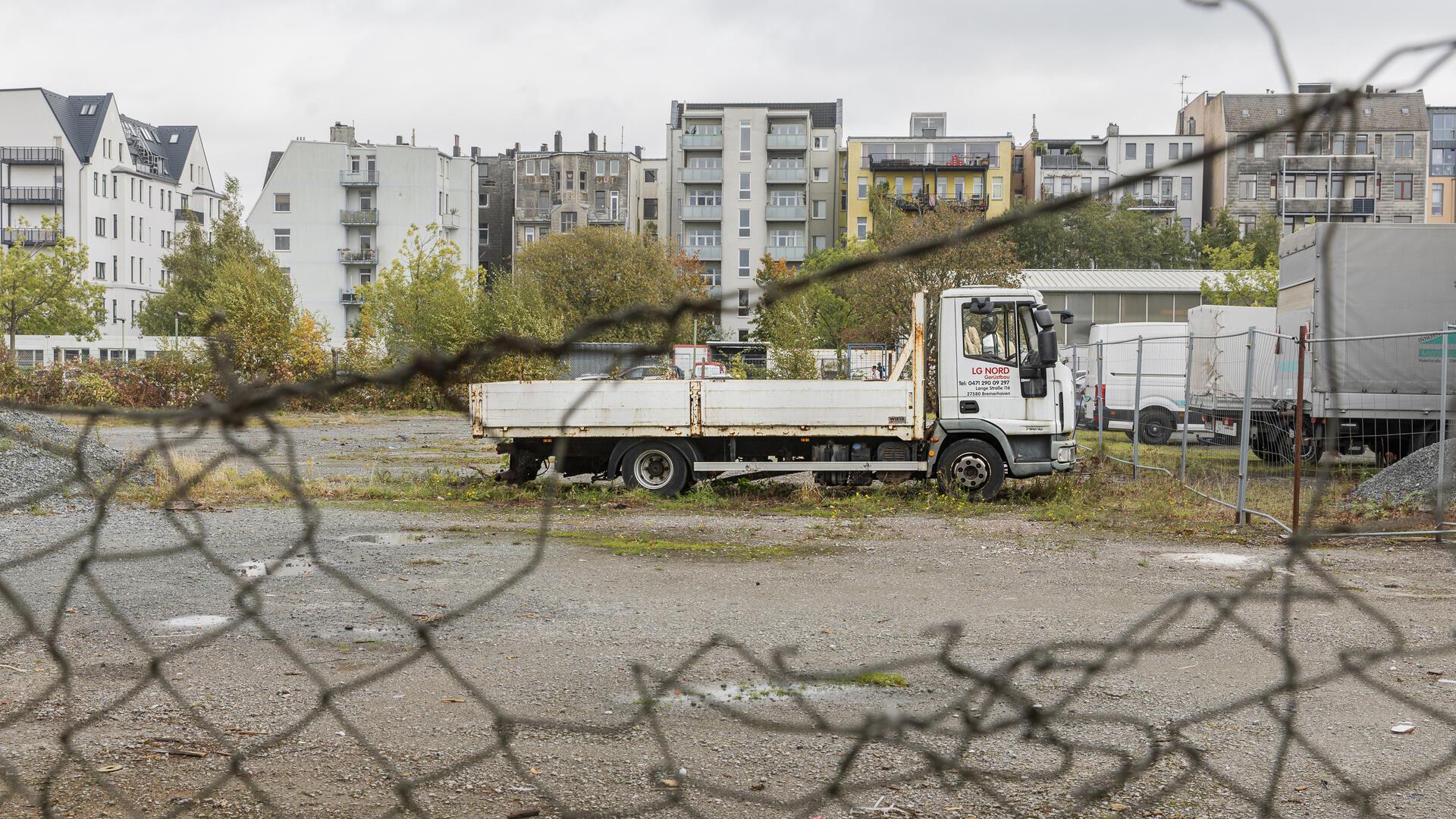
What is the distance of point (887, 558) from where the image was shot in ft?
35.4

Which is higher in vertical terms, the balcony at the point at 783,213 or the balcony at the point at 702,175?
the balcony at the point at 702,175

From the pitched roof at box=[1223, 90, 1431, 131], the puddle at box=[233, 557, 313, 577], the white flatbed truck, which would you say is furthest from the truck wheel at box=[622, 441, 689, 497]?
the pitched roof at box=[1223, 90, 1431, 131]

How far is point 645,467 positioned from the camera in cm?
1528

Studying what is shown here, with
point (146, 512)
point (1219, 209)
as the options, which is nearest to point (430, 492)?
point (146, 512)

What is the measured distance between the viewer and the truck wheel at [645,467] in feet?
49.8

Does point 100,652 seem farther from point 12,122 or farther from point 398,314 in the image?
point 12,122

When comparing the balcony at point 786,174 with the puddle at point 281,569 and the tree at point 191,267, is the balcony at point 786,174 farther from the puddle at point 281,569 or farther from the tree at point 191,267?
the puddle at point 281,569

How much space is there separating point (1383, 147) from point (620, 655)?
302ft

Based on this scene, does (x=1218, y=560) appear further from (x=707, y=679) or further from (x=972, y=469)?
(x=707, y=679)

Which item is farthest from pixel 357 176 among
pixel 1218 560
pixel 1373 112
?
pixel 1218 560

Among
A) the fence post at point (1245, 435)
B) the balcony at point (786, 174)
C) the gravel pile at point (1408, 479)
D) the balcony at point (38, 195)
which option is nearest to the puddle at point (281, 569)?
the fence post at point (1245, 435)

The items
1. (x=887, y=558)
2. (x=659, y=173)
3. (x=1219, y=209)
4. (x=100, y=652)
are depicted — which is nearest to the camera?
(x=100, y=652)

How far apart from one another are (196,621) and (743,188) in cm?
7979

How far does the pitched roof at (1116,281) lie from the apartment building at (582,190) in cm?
4582
